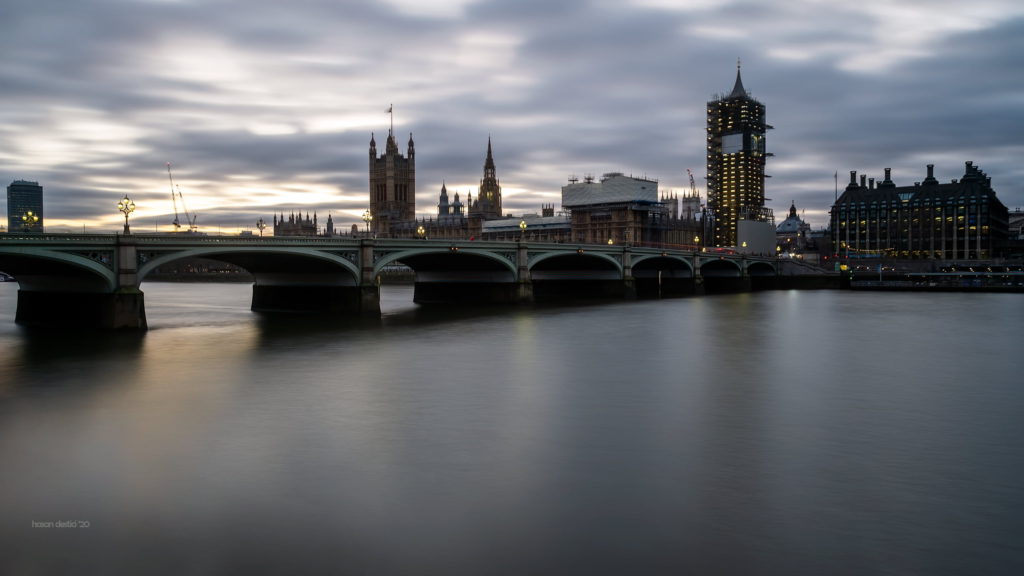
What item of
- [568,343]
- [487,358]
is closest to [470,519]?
[487,358]

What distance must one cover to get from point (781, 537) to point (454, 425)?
9.42 metres

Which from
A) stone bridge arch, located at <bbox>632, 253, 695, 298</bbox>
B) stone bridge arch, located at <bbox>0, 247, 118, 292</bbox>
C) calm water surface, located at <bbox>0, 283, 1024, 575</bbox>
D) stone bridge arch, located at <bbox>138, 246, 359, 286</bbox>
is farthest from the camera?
stone bridge arch, located at <bbox>632, 253, 695, 298</bbox>

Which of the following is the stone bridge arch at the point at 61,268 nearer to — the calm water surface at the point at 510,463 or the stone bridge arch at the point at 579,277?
the calm water surface at the point at 510,463

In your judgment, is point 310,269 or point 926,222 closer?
point 310,269

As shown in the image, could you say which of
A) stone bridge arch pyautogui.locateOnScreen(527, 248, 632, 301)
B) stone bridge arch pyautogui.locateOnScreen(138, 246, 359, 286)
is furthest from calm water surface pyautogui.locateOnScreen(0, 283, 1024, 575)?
stone bridge arch pyautogui.locateOnScreen(527, 248, 632, 301)

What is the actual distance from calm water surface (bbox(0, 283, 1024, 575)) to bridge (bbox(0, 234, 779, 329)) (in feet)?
26.0

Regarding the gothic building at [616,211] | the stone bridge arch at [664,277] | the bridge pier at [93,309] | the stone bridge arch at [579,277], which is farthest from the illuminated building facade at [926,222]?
the bridge pier at [93,309]

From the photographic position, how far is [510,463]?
14469 millimetres

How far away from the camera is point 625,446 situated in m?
15.8

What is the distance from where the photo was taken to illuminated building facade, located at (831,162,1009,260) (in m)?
179

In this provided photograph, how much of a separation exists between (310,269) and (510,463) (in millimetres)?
46439

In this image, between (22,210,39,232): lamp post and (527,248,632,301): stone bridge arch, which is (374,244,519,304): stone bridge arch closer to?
(527,248,632,301): stone bridge arch

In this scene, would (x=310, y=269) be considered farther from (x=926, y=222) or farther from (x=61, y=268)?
(x=926, y=222)

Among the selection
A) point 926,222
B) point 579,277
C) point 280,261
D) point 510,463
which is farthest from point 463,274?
point 926,222
